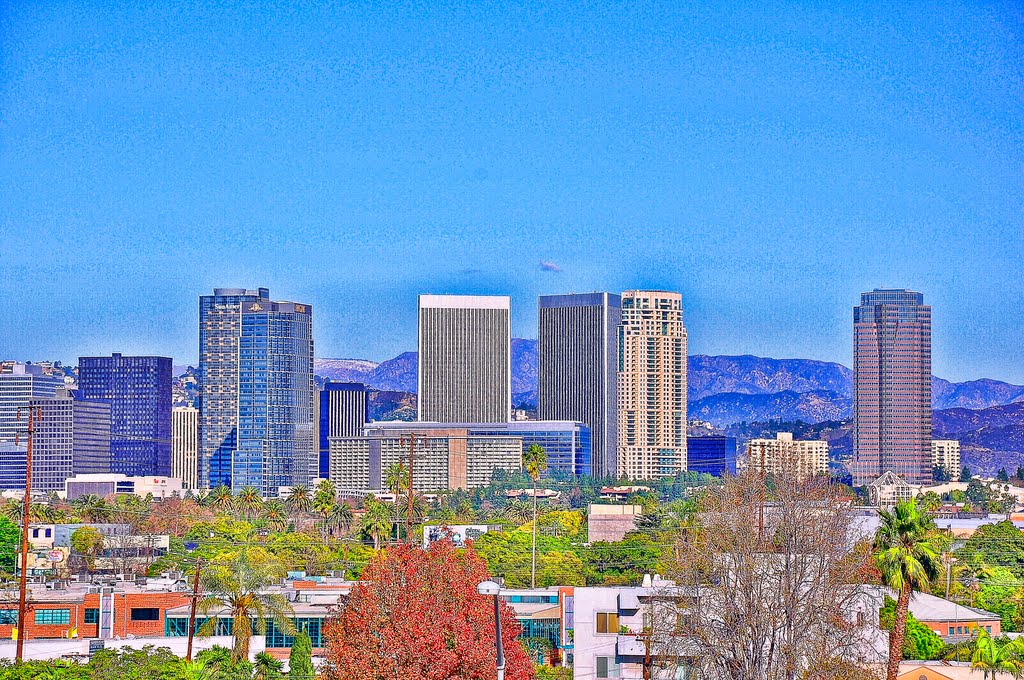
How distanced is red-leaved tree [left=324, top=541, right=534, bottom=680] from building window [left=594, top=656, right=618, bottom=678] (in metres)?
14.3

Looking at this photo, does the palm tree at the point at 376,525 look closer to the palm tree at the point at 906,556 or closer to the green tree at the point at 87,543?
the green tree at the point at 87,543

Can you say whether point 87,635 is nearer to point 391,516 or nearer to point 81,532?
point 81,532

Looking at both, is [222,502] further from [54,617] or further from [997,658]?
[997,658]

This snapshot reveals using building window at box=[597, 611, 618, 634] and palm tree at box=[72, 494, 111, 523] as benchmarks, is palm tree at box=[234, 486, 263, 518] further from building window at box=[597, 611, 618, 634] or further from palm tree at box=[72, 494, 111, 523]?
building window at box=[597, 611, 618, 634]

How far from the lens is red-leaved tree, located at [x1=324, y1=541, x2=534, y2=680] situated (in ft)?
127

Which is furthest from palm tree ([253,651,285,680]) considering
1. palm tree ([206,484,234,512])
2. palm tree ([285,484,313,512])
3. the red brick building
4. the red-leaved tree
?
palm tree ([285,484,313,512])

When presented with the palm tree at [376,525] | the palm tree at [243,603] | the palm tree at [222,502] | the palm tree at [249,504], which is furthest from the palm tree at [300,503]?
the palm tree at [243,603]

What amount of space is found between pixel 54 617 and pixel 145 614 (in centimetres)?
436

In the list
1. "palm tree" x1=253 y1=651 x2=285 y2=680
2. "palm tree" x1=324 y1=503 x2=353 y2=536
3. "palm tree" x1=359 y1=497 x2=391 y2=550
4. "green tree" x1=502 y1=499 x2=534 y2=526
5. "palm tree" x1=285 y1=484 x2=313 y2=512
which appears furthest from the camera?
"palm tree" x1=285 y1=484 x2=313 y2=512

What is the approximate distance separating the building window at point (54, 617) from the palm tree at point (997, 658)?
120 ft

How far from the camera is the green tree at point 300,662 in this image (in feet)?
187

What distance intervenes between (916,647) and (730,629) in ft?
64.5

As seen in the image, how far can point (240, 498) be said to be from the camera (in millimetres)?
179250

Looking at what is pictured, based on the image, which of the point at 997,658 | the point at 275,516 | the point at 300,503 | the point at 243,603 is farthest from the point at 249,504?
the point at 997,658
